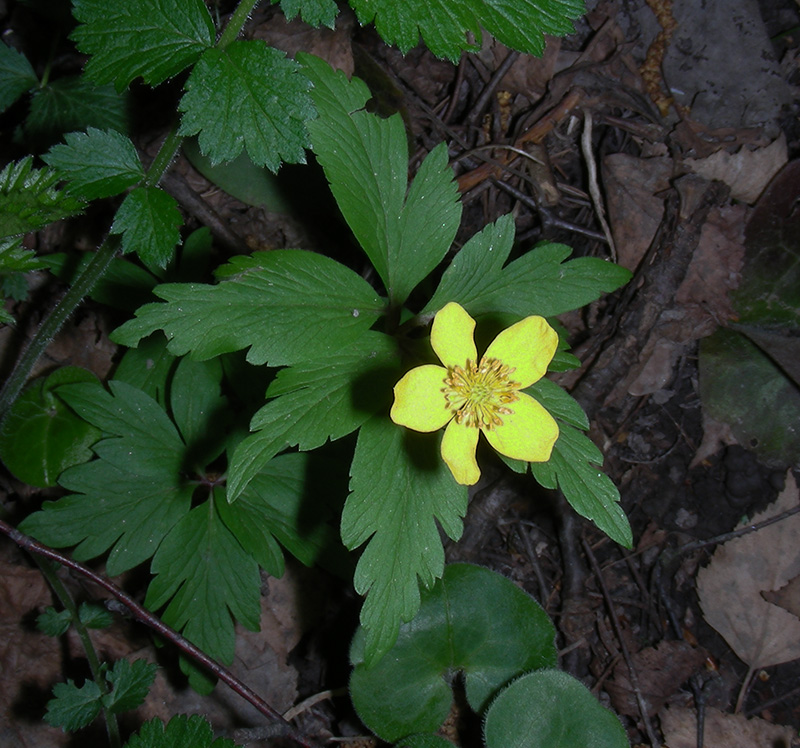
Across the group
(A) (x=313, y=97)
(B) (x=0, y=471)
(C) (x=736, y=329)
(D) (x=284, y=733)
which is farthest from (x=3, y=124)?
(C) (x=736, y=329)

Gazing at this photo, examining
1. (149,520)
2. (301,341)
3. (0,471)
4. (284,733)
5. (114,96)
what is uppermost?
(114,96)

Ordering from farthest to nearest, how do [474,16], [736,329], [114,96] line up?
[736,329]
[114,96]
[474,16]

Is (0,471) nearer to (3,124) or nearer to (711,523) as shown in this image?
(3,124)

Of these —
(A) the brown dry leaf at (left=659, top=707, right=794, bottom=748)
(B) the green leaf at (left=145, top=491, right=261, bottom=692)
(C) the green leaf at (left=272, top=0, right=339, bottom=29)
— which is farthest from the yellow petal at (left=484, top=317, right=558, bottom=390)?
(A) the brown dry leaf at (left=659, top=707, right=794, bottom=748)

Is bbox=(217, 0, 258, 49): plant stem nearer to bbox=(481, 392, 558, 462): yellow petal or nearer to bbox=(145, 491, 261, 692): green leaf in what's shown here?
bbox=(481, 392, 558, 462): yellow petal

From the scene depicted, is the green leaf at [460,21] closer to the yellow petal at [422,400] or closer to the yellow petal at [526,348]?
the yellow petal at [526,348]

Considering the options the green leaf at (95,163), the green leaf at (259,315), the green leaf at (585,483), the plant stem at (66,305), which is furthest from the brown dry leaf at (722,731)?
the green leaf at (95,163)

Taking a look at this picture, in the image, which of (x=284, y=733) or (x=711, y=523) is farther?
(x=711, y=523)
